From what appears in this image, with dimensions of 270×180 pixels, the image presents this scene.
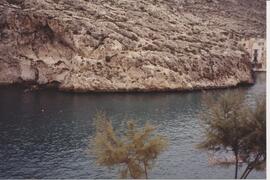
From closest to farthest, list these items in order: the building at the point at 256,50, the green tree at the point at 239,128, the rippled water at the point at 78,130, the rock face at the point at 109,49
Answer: the green tree at the point at 239,128 → the rippled water at the point at 78,130 → the rock face at the point at 109,49 → the building at the point at 256,50

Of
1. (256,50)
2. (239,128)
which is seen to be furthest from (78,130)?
(256,50)

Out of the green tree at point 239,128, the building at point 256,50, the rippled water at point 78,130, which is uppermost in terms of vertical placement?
the building at point 256,50

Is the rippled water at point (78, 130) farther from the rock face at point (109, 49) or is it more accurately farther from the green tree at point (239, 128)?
the green tree at point (239, 128)

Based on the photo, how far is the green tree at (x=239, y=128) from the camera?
2206 cm

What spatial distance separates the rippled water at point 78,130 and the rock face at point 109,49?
10.8 ft

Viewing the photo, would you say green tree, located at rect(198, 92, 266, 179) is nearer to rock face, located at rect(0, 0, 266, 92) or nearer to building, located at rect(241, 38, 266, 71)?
rock face, located at rect(0, 0, 266, 92)

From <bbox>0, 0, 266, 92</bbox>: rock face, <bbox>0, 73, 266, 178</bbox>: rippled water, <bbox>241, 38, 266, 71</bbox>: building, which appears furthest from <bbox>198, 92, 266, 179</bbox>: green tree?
<bbox>241, 38, 266, 71</bbox>: building

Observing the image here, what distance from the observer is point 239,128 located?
23.1 meters

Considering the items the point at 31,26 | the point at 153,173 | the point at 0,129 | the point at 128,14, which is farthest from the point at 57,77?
the point at 153,173

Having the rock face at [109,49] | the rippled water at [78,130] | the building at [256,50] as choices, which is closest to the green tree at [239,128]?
the rippled water at [78,130]

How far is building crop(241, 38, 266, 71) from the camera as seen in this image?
85.2m

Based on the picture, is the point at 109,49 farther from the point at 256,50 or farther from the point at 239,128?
the point at 239,128

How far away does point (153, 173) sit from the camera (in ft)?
97.7

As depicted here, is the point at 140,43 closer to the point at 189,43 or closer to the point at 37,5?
the point at 189,43
